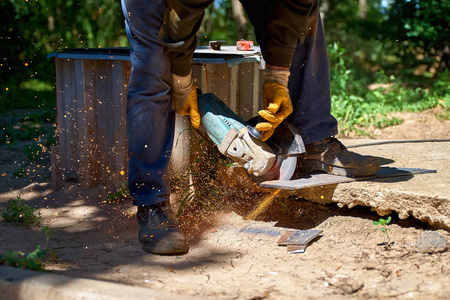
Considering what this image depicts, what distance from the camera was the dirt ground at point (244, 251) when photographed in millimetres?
1956

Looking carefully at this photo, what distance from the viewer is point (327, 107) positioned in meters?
2.73

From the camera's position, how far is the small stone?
2.21 metres

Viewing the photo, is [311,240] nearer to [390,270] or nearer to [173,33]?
[390,270]

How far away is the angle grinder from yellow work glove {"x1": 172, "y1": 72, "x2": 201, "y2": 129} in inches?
1.5

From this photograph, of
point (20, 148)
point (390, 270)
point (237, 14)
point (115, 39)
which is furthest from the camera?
point (115, 39)

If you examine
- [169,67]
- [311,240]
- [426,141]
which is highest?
[169,67]

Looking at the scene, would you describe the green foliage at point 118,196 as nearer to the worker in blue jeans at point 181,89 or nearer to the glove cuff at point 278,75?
the worker in blue jeans at point 181,89

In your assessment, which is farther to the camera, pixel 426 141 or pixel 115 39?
pixel 115 39

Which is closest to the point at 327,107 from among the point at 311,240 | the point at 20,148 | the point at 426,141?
the point at 311,240

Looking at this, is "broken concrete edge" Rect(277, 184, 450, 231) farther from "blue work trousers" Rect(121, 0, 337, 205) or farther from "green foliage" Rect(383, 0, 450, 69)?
"green foliage" Rect(383, 0, 450, 69)

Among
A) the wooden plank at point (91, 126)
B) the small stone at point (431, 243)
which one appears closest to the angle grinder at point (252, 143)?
the small stone at point (431, 243)

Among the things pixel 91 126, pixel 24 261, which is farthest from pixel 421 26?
pixel 24 261

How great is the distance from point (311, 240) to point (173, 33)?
126 centimetres

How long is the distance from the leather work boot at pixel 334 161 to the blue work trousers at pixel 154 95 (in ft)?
0.22
